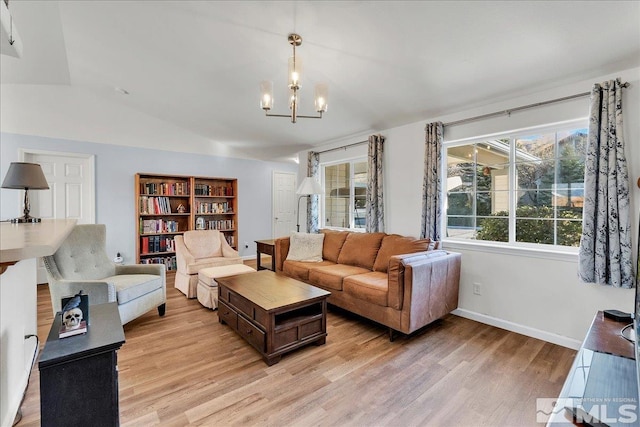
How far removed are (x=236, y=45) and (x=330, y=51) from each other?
90 cm

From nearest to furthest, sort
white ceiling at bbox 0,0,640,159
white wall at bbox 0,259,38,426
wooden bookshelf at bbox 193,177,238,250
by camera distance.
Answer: white wall at bbox 0,259,38,426, white ceiling at bbox 0,0,640,159, wooden bookshelf at bbox 193,177,238,250

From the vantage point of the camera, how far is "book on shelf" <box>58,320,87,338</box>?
1.25 m

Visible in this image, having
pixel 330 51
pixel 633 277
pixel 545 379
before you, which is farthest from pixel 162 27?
pixel 633 277

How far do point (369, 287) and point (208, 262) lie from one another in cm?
218

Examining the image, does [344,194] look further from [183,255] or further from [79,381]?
[79,381]

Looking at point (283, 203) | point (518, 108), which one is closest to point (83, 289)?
point (518, 108)

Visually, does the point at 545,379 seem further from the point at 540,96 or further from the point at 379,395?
the point at 540,96

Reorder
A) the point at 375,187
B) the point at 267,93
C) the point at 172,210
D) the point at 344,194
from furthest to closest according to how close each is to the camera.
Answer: the point at 172,210 < the point at 344,194 < the point at 375,187 < the point at 267,93

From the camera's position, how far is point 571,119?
96.8 inches

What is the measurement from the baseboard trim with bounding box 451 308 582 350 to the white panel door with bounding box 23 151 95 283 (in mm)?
5409

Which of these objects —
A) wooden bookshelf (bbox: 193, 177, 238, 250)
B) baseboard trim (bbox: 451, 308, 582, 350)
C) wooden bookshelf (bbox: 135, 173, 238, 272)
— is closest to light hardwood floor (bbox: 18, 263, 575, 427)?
baseboard trim (bbox: 451, 308, 582, 350)

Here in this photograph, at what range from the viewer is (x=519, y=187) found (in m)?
2.85

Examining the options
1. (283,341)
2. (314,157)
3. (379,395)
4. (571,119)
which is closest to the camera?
(379,395)

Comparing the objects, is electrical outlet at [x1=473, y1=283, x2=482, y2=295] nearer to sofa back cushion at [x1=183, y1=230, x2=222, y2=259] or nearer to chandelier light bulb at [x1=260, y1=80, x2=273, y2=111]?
chandelier light bulb at [x1=260, y1=80, x2=273, y2=111]
